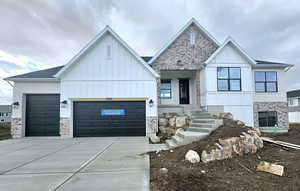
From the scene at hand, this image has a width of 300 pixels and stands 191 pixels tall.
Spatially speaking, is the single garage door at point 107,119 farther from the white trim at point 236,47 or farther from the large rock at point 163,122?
the white trim at point 236,47

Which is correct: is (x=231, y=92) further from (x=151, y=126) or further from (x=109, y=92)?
(x=109, y=92)

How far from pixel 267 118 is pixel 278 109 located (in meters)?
1.11

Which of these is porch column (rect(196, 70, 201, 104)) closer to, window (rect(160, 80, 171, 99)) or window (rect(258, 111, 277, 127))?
window (rect(160, 80, 171, 99))

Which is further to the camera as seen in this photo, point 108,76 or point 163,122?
point 163,122

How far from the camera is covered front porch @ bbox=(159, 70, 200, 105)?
14.5m

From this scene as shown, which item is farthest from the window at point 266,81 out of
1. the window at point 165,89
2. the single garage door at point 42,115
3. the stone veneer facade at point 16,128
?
the stone veneer facade at point 16,128

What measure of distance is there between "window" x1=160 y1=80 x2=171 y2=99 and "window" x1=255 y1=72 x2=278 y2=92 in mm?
7121

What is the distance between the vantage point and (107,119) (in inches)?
442

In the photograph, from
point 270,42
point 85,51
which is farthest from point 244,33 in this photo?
point 85,51

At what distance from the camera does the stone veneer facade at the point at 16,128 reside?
11.2 metres

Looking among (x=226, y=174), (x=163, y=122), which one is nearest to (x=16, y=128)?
(x=163, y=122)

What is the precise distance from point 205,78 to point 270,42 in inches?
700

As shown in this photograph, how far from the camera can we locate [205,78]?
39.9 feet

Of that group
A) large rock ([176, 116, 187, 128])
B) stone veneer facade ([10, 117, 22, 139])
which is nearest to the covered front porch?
large rock ([176, 116, 187, 128])
